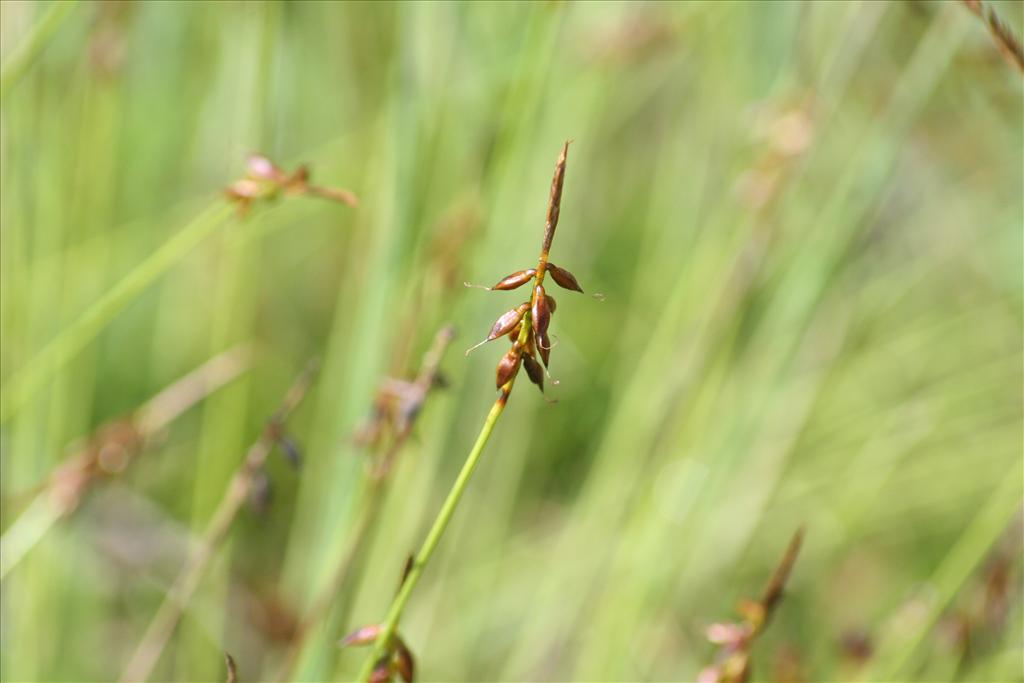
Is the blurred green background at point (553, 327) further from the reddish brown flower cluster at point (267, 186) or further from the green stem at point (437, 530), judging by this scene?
the green stem at point (437, 530)

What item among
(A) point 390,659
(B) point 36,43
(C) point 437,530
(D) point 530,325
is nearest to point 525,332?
(D) point 530,325

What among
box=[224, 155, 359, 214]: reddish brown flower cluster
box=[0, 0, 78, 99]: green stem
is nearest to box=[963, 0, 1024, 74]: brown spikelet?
box=[224, 155, 359, 214]: reddish brown flower cluster

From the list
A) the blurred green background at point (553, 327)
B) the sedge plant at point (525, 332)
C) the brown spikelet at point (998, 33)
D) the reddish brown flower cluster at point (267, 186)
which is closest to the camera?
the sedge plant at point (525, 332)

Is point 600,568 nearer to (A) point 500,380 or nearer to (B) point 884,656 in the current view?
(B) point 884,656

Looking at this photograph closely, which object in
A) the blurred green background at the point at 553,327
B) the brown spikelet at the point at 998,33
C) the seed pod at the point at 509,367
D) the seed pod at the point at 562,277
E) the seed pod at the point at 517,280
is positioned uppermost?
the brown spikelet at the point at 998,33

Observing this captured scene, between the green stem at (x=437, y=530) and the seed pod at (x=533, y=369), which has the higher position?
the seed pod at (x=533, y=369)

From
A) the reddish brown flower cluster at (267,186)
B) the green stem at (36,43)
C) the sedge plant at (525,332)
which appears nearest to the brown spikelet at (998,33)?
the sedge plant at (525,332)

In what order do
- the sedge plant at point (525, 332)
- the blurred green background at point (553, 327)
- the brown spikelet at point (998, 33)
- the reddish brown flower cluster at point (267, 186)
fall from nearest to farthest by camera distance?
the sedge plant at point (525, 332) < the brown spikelet at point (998, 33) < the reddish brown flower cluster at point (267, 186) < the blurred green background at point (553, 327)
